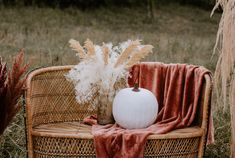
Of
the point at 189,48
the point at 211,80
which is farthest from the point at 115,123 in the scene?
the point at 189,48

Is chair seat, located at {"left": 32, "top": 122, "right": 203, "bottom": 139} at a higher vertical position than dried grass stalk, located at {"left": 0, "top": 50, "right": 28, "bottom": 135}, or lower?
lower

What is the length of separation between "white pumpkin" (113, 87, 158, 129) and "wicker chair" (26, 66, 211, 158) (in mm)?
192

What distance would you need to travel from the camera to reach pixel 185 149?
11.2ft

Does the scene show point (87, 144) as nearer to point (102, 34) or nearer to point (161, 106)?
point (161, 106)

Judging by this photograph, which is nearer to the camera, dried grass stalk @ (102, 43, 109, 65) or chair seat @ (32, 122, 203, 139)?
chair seat @ (32, 122, 203, 139)

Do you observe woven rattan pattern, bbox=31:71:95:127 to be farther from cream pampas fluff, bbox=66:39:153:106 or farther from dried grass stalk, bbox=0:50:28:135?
dried grass stalk, bbox=0:50:28:135

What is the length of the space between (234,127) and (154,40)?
19.9 ft

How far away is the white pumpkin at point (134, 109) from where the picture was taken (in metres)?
3.52

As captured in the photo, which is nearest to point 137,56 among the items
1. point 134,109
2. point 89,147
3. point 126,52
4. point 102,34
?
point 126,52

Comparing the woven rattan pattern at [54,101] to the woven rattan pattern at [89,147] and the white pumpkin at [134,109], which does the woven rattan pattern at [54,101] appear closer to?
the woven rattan pattern at [89,147]

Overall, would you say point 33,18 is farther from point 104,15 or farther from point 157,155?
point 157,155

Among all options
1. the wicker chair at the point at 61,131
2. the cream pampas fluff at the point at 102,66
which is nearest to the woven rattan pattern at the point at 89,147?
the wicker chair at the point at 61,131

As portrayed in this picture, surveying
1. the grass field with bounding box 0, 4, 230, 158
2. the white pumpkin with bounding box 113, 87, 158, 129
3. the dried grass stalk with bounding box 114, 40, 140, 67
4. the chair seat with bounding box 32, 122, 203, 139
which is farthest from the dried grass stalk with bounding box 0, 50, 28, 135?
the grass field with bounding box 0, 4, 230, 158

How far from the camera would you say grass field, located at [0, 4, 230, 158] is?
4.68m
